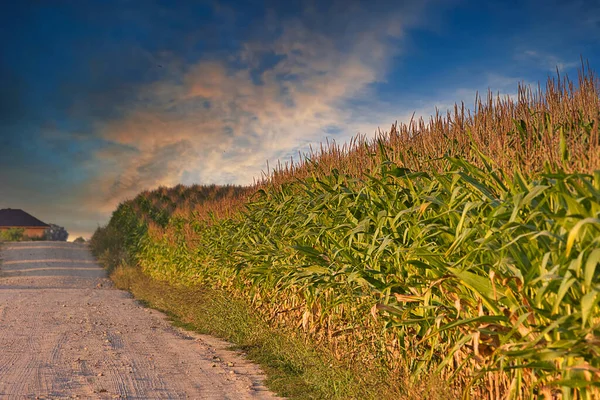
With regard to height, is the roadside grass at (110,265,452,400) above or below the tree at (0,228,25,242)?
below

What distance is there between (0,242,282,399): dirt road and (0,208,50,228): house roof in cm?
5358

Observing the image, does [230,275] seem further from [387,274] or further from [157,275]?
[157,275]

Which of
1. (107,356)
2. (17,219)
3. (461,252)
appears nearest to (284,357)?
(107,356)

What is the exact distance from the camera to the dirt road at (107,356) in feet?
20.8

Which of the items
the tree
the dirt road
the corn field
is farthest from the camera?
the tree

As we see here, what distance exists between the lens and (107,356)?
810 centimetres

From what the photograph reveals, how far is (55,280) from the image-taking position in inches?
876

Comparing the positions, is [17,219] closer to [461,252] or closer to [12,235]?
[12,235]

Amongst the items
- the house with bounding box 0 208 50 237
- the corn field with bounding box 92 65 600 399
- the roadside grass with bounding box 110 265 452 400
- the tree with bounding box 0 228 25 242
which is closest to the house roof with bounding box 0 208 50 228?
the house with bounding box 0 208 50 237

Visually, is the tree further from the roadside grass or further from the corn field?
the corn field

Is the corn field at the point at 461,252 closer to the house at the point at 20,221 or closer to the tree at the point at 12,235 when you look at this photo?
the tree at the point at 12,235

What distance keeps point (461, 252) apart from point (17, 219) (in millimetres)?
68357

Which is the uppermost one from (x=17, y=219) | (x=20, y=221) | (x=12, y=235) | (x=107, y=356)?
(x=17, y=219)

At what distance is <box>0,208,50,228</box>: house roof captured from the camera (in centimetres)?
6425
